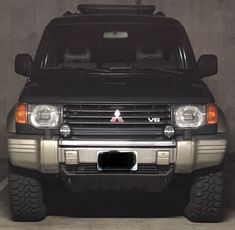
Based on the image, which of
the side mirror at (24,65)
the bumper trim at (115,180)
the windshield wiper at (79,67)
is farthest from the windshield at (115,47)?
the bumper trim at (115,180)

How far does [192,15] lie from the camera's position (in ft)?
36.4

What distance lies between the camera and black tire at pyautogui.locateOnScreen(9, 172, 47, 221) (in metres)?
6.50

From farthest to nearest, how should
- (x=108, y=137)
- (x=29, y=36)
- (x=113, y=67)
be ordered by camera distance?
(x=29, y=36) → (x=113, y=67) → (x=108, y=137)

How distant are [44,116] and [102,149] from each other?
554 mm

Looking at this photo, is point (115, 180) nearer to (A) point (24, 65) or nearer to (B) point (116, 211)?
(B) point (116, 211)

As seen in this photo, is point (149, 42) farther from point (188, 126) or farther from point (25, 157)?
point (25, 157)

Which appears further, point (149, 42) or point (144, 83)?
point (149, 42)

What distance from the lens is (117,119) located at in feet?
20.5

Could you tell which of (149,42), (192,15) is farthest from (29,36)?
(149,42)

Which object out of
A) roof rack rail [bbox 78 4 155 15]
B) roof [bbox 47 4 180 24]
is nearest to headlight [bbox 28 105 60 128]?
roof [bbox 47 4 180 24]

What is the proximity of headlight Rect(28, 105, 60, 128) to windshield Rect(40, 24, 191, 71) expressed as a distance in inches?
→ 35.7

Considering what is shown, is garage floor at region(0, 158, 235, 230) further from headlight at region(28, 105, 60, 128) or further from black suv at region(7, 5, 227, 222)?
headlight at region(28, 105, 60, 128)

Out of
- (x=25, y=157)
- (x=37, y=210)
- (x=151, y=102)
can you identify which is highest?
(x=151, y=102)

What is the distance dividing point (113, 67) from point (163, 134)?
1064 mm
